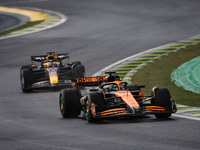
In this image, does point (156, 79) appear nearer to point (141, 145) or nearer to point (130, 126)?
point (130, 126)

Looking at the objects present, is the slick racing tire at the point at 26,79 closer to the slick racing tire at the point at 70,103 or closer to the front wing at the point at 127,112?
the slick racing tire at the point at 70,103

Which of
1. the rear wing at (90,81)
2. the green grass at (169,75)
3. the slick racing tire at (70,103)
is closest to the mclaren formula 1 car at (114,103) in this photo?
the slick racing tire at (70,103)

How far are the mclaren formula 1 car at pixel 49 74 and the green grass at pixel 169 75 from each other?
283 centimetres

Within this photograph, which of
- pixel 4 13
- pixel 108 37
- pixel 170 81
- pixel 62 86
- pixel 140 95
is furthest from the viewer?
pixel 4 13

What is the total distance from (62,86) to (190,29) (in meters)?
16.1

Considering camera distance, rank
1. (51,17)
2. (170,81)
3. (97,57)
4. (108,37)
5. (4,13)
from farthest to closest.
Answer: (4,13), (51,17), (108,37), (97,57), (170,81)

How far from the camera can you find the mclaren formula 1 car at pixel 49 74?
2211 centimetres

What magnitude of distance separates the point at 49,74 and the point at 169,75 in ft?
18.1

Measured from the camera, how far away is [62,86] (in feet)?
77.4

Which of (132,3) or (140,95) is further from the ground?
(132,3)

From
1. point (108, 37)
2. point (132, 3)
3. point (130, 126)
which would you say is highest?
point (132, 3)

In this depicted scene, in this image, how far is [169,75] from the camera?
76.0 ft

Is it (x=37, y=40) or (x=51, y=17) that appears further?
(x=51, y=17)

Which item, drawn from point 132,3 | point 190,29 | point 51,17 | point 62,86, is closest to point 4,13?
point 51,17
